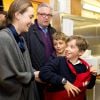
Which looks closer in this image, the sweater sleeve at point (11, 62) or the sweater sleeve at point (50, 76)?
the sweater sleeve at point (11, 62)

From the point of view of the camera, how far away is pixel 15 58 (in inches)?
70.1

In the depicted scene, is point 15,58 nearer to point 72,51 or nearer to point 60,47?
point 72,51

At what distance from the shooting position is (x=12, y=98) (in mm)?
→ 1794

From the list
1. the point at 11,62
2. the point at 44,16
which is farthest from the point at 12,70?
the point at 44,16

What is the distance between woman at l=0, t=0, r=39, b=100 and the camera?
1.72 metres

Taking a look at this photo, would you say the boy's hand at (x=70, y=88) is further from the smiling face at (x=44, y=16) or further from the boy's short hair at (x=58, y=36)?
the smiling face at (x=44, y=16)

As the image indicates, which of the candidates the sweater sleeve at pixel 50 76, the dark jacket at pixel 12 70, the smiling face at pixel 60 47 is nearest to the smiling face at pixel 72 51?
the sweater sleeve at pixel 50 76

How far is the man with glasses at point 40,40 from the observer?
8.06ft

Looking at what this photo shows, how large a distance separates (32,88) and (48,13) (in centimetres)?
85

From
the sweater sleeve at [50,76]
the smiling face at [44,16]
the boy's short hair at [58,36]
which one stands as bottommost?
the sweater sleeve at [50,76]

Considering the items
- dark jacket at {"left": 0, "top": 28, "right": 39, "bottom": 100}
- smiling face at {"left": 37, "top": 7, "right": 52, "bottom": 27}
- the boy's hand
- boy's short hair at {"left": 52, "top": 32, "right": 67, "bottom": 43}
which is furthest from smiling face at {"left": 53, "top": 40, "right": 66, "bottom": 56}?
dark jacket at {"left": 0, "top": 28, "right": 39, "bottom": 100}

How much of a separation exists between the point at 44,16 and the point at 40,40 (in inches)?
9.4

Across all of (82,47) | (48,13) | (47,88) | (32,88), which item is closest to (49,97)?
(47,88)

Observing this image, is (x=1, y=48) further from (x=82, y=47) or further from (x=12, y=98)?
(x=82, y=47)
